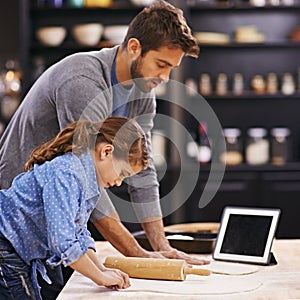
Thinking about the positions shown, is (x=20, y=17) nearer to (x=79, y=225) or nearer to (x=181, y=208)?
(x=181, y=208)

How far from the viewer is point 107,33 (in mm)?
4961

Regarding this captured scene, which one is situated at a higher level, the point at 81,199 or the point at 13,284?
the point at 81,199

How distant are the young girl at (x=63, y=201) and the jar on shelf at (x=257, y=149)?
313 centimetres

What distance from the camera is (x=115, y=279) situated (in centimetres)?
174

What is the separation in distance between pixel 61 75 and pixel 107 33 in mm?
2837

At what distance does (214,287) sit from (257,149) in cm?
324

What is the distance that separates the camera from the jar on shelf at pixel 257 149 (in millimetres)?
4949

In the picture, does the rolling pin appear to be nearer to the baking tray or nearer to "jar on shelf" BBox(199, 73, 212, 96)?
the baking tray

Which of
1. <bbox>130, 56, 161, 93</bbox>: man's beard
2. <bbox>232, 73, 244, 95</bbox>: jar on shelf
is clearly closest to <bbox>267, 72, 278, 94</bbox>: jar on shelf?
<bbox>232, 73, 244, 95</bbox>: jar on shelf

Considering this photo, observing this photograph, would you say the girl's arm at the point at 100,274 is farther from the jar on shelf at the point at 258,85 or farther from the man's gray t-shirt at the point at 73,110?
the jar on shelf at the point at 258,85

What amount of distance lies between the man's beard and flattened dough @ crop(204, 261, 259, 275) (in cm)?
62

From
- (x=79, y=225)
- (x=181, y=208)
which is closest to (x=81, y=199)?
(x=79, y=225)

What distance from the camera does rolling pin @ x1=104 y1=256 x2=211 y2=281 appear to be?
1867 mm

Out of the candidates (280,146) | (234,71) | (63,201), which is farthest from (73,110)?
(234,71)
